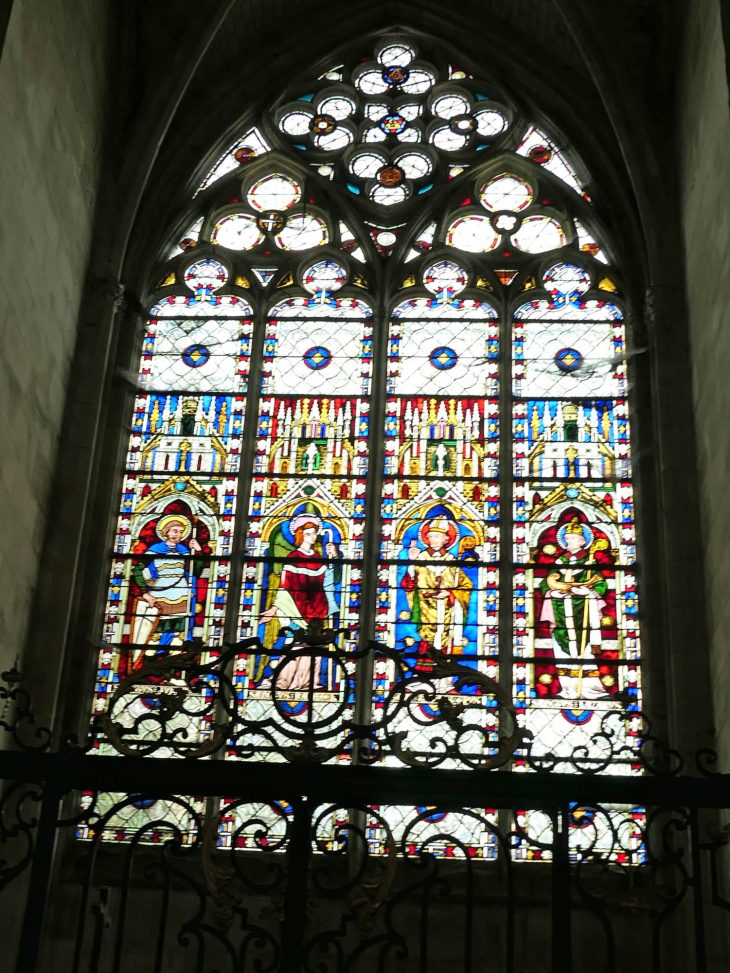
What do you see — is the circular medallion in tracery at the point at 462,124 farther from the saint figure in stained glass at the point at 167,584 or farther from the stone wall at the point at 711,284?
the saint figure in stained glass at the point at 167,584

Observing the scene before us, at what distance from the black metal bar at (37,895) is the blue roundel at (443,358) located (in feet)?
18.5

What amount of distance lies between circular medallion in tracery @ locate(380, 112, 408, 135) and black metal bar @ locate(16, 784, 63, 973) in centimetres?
762

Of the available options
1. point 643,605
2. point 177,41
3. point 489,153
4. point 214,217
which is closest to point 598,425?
point 643,605

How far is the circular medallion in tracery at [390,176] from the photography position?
11.5 metres

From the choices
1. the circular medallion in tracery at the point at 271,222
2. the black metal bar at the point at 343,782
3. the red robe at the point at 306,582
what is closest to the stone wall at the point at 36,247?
the circular medallion in tracery at the point at 271,222

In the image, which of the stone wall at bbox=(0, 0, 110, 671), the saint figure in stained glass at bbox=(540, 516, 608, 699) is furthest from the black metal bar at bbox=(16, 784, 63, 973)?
the saint figure in stained glass at bbox=(540, 516, 608, 699)

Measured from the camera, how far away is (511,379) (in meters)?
10.3

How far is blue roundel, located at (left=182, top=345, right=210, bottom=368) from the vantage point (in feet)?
34.7

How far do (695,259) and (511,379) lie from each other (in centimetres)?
154

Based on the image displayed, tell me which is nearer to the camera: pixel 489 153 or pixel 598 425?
pixel 598 425

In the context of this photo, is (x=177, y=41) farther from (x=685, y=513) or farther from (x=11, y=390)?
(x=685, y=513)

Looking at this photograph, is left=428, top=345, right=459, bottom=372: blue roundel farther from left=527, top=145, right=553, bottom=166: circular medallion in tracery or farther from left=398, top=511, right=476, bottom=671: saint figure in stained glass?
left=527, top=145, right=553, bottom=166: circular medallion in tracery

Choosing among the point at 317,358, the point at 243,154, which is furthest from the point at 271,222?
the point at 317,358

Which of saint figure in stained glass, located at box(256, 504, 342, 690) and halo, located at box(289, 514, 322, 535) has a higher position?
halo, located at box(289, 514, 322, 535)
